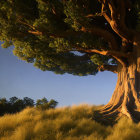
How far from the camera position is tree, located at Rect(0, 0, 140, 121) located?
758 centimetres

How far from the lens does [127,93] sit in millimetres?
9672

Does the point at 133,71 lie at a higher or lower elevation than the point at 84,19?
lower

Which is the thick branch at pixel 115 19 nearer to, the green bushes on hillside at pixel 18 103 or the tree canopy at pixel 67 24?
the tree canopy at pixel 67 24

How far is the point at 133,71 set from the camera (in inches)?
406

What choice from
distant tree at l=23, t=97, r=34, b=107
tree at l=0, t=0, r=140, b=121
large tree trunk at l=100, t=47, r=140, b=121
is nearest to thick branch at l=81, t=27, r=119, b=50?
tree at l=0, t=0, r=140, b=121

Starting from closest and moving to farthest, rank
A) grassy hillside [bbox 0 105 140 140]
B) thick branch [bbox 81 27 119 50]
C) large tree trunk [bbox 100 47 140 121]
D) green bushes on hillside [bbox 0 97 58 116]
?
grassy hillside [bbox 0 105 140 140]
large tree trunk [bbox 100 47 140 121]
thick branch [bbox 81 27 119 50]
green bushes on hillside [bbox 0 97 58 116]

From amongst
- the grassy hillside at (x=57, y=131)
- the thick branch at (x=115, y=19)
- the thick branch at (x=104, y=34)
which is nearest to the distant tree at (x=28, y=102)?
the grassy hillside at (x=57, y=131)

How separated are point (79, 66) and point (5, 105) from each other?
11.0 m

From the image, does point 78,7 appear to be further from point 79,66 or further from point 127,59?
point 79,66

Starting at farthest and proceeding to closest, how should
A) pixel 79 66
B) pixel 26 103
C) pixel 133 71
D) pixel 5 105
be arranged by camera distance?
pixel 26 103
pixel 5 105
pixel 79 66
pixel 133 71

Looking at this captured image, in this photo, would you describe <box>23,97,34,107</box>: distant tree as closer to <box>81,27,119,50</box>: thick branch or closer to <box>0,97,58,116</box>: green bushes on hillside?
<box>0,97,58,116</box>: green bushes on hillside

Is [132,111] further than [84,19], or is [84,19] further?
[132,111]

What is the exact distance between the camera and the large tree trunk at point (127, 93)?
867 cm

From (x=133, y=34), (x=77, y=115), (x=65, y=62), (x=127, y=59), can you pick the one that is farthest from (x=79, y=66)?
(x=77, y=115)
